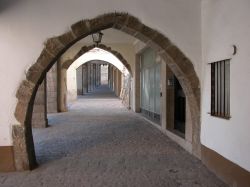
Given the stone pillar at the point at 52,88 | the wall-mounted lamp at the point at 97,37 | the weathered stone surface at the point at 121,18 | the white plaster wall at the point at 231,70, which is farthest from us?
the stone pillar at the point at 52,88

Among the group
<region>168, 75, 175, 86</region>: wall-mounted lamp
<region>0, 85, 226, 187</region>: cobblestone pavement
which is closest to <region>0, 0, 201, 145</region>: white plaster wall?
<region>0, 85, 226, 187</region>: cobblestone pavement

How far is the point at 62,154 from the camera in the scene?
4922 millimetres

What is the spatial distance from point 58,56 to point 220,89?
2018 mm

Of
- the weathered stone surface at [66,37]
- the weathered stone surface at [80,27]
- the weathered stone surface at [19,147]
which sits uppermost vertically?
the weathered stone surface at [80,27]

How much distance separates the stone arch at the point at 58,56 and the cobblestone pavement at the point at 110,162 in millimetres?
356

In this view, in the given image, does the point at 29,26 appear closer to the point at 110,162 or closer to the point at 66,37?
the point at 66,37

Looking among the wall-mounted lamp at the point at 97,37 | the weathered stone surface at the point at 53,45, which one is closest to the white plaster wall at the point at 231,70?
the weathered stone surface at the point at 53,45

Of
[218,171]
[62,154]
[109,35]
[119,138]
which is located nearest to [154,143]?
[119,138]

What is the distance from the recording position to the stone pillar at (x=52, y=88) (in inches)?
421

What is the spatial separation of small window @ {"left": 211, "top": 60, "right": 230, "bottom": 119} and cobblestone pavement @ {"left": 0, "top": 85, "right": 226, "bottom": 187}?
0.74 meters

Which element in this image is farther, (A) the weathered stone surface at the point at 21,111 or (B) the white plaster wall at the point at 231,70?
(A) the weathered stone surface at the point at 21,111

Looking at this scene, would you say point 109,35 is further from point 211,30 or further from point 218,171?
point 218,171

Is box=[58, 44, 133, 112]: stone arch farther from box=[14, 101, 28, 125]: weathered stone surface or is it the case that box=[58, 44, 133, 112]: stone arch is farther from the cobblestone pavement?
box=[14, 101, 28, 125]: weathered stone surface

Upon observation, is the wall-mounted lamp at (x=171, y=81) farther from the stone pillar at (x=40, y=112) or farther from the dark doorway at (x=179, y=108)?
the stone pillar at (x=40, y=112)
